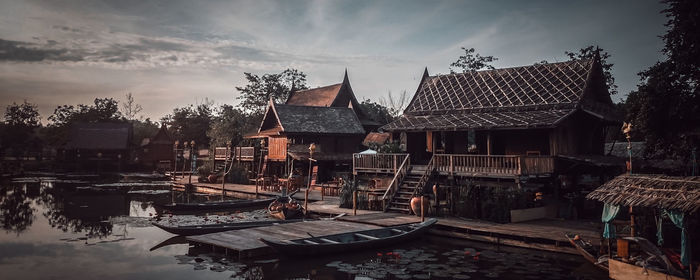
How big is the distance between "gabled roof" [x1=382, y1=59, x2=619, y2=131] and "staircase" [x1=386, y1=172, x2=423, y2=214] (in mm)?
2867

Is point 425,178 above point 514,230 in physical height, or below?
above

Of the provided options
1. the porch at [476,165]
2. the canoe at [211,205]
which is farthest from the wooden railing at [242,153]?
the porch at [476,165]

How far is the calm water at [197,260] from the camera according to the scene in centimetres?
1249

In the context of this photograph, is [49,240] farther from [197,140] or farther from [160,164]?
[197,140]

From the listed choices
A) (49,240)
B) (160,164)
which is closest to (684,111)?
(49,240)

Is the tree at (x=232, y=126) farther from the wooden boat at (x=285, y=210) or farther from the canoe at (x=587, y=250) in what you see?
the canoe at (x=587, y=250)

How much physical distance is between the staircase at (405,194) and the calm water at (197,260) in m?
3.52

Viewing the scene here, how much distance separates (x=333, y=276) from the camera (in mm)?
12453

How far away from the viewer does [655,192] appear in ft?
34.8

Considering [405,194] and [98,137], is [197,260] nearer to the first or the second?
[405,194]

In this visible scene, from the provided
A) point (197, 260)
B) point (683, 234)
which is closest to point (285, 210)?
point (197, 260)

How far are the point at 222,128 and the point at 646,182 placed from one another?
4463 centimetres

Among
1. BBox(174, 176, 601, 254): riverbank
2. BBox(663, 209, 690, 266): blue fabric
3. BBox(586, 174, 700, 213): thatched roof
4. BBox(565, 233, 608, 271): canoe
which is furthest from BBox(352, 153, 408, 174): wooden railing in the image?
BBox(663, 209, 690, 266): blue fabric

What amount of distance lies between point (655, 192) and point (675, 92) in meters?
7.23
